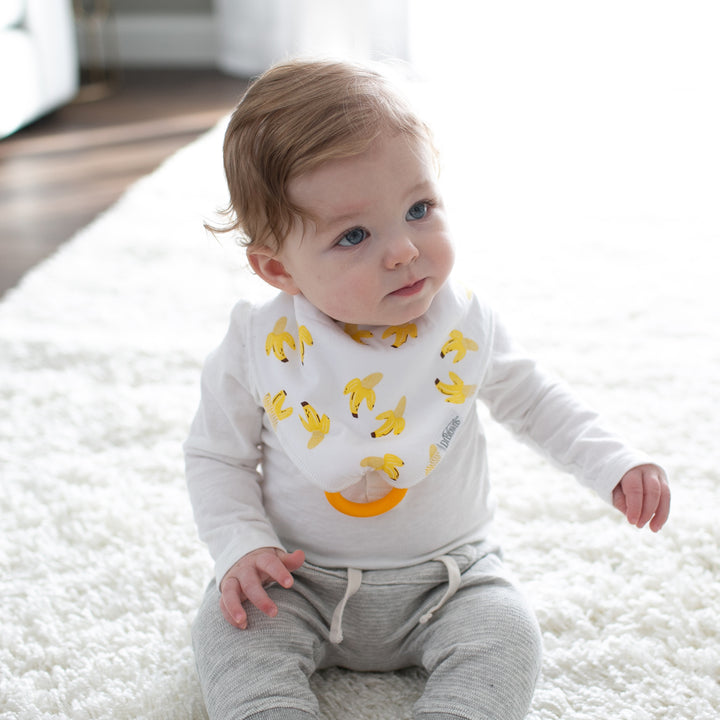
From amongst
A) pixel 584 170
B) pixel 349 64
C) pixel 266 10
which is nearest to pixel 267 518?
pixel 349 64

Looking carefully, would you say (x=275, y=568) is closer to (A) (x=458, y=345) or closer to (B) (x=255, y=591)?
(B) (x=255, y=591)

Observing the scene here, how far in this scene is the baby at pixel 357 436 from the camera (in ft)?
2.42

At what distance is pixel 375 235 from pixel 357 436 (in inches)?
6.5

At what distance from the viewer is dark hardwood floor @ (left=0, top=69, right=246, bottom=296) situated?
6.33 ft


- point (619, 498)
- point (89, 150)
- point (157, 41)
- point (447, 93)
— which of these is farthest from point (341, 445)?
point (157, 41)

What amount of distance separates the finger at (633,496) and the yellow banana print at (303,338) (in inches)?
10.9

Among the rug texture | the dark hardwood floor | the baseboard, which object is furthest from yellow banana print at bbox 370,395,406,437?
the baseboard

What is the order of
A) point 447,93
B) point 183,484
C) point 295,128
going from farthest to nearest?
1. point 447,93
2. point 183,484
3. point 295,128

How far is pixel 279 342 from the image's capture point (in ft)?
2.72

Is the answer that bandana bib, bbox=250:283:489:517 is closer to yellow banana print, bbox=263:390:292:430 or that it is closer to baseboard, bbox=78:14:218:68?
yellow banana print, bbox=263:390:292:430

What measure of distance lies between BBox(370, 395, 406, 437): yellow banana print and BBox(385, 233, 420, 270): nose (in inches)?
4.8

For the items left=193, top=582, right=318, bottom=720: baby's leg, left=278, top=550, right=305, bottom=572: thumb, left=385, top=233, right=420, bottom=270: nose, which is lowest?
left=193, top=582, right=318, bottom=720: baby's leg

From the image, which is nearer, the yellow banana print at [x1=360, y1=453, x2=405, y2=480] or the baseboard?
the yellow banana print at [x1=360, y1=453, x2=405, y2=480]

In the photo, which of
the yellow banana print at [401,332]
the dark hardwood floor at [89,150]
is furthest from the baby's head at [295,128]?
the dark hardwood floor at [89,150]
